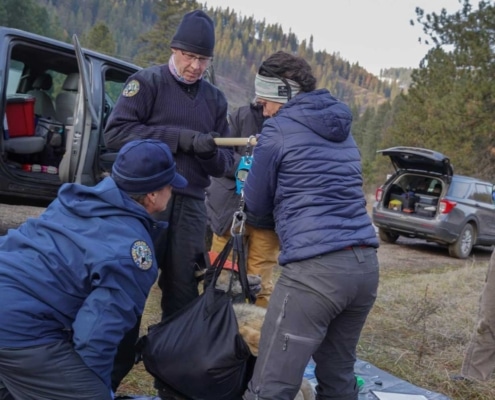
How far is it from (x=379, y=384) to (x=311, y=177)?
1744 mm

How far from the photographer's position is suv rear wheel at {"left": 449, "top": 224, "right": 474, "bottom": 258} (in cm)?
1031

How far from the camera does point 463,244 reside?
10.4 m

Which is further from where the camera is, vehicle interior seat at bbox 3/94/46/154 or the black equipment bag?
vehicle interior seat at bbox 3/94/46/154

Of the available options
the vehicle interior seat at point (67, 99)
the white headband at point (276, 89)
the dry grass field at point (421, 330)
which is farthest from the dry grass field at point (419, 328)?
the white headband at point (276, 89)

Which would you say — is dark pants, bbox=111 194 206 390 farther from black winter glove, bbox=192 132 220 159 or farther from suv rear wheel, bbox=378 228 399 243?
suv rear wheel, bbox=378 228 399 243

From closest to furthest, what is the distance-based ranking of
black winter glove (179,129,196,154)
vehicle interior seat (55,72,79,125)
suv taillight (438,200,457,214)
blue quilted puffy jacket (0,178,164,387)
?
blue quilted puffy jacket (0,178,164,387) < black winter glove (179,129,196,154) < vehicle interior seat (55,72,79,125) < suv taillight (438,200,457,214)

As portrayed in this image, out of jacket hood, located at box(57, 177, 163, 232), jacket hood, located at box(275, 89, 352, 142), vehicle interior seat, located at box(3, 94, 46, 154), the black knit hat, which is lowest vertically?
vehicle interior seat, located at box(3, 94, 46, 154)

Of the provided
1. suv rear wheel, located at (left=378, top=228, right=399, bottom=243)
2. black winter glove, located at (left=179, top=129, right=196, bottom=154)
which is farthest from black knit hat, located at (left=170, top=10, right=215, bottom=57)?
suv rear wheel, located at (left=378, top=228, right=399, bottom=243)

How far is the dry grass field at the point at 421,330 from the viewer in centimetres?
370

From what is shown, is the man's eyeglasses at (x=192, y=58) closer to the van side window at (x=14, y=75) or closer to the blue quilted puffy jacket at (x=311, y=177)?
the blue quilted puffy jacket at (x=311, y=177)

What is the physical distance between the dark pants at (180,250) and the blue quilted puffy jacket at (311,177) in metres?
0.62

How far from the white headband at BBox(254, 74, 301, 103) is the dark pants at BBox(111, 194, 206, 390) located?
2.40ft

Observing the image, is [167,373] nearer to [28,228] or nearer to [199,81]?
[28,228]

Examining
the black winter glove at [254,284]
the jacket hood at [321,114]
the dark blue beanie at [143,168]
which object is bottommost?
the black winter glove at [254,284]
